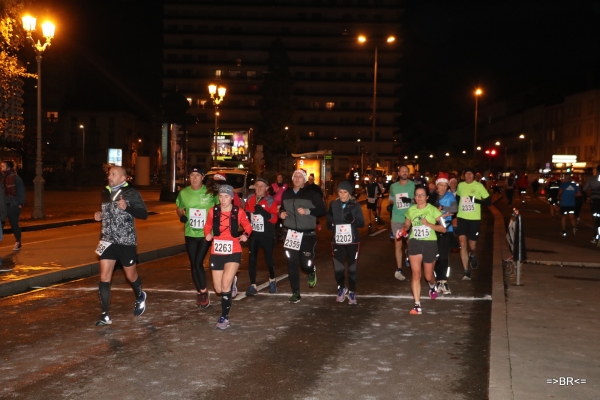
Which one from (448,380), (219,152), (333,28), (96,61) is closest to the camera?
(448,380)

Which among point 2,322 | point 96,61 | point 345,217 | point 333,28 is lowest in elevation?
point 2,322

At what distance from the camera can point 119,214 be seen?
9109 mm

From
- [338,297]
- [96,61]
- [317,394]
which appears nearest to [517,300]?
[338,297]

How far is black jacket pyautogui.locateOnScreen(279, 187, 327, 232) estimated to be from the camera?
1080 cm

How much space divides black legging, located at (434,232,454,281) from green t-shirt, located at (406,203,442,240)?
160 cm

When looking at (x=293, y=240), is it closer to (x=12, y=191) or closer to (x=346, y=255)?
(x=346, y=255)

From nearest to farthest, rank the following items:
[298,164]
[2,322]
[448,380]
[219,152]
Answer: [448,380], [2,322], [298,164], [219,152]

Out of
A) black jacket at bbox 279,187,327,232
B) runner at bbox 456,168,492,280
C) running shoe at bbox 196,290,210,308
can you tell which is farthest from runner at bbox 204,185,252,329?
runner at bbox 456,168,492,280

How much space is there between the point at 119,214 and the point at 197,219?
154 cm

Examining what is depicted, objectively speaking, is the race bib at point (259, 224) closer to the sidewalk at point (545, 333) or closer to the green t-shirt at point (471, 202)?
the sidewalk at point (545, 333)

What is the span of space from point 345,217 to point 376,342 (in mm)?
2603

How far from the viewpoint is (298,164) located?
42.3 meters

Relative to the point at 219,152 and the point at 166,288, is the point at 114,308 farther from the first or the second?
the point at 219,152

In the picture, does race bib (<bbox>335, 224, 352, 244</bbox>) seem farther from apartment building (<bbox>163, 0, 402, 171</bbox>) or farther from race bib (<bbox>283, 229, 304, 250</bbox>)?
apartment building (<bbox>163, 0, 402, 171</bbox>)
